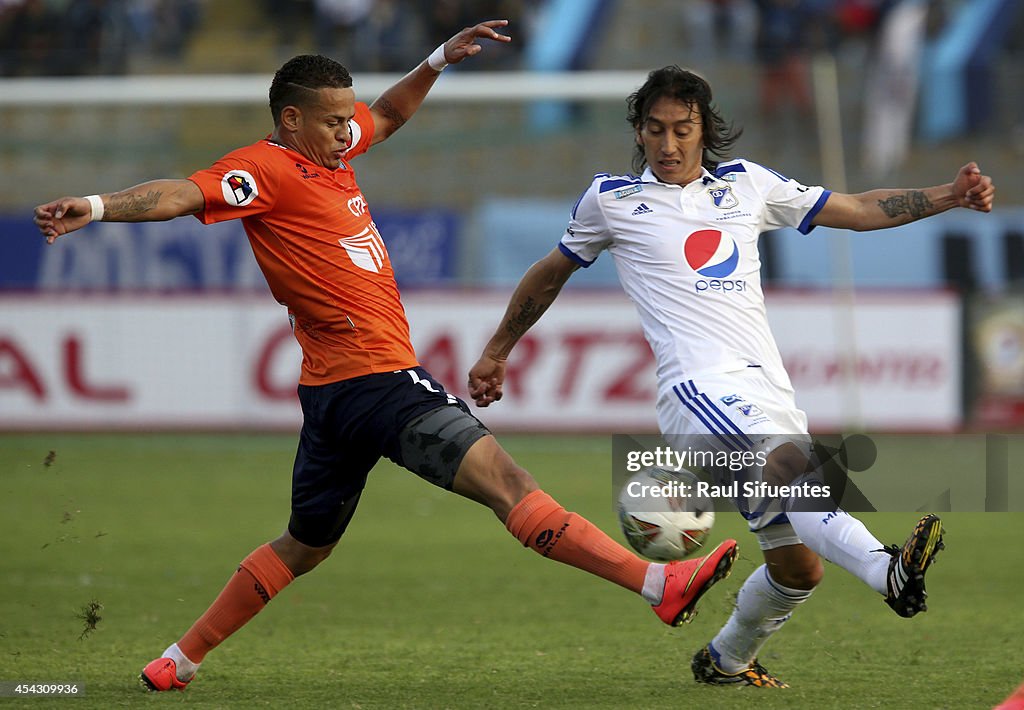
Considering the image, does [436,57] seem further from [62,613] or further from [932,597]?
[932,597]

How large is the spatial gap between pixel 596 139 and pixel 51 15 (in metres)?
7.38

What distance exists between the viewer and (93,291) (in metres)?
15.1

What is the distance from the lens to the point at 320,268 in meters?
5.60

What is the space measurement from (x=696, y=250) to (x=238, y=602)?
86.5 inches

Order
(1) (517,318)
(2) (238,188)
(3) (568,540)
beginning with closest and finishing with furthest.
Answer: (3) (568,540)
(2) (238,188)
(1) (517,318)

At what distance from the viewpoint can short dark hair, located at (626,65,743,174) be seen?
5.55m

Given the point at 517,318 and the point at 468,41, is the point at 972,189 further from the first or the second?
the point at 468,41

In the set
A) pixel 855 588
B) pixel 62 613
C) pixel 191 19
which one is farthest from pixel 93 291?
pixel 855 588

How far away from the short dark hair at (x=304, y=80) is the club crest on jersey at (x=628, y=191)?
3.59 ft

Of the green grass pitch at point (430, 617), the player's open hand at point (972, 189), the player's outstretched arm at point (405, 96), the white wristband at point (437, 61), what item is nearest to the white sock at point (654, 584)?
the green grass pitch at point (430, 617)

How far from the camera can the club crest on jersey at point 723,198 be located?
5.62 m

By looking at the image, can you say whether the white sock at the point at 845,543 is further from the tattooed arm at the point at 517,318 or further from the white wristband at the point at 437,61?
the white wristband at the point at 437,61

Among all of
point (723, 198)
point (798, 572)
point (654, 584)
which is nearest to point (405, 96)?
point (723, 198)

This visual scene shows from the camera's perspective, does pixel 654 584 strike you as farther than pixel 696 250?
No
